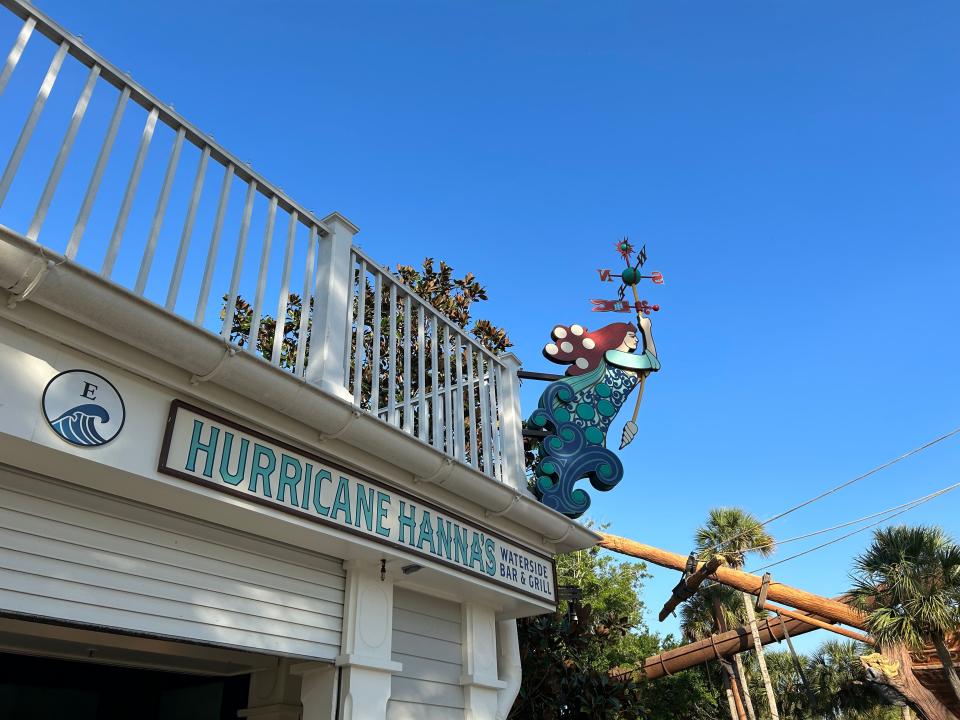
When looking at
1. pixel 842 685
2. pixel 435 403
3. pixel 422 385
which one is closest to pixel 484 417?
pixel 435 403

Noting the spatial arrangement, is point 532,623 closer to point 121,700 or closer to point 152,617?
point 121,700

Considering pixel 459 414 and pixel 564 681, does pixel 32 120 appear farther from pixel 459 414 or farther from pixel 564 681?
pixel 564 681

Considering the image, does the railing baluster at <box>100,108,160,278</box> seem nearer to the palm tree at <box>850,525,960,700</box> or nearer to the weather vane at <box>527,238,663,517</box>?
the weather vane at <box>527,238,663,517</box>

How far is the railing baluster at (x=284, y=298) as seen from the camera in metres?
3.92

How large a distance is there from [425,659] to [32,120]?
13.1 feet

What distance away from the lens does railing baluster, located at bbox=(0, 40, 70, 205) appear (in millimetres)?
2938

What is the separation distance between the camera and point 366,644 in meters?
4.35

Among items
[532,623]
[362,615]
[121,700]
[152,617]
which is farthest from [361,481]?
[532,623]

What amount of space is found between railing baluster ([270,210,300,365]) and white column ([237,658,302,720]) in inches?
87.3

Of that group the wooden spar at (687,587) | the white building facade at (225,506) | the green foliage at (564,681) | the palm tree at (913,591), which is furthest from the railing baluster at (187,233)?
the palm tree at (913,591)

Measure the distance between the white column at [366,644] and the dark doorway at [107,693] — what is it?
1358mm

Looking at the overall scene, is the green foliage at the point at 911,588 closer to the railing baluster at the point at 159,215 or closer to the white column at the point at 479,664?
the white column at the point at 479,664

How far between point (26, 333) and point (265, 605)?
1.87 m

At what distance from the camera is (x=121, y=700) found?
223 inches
